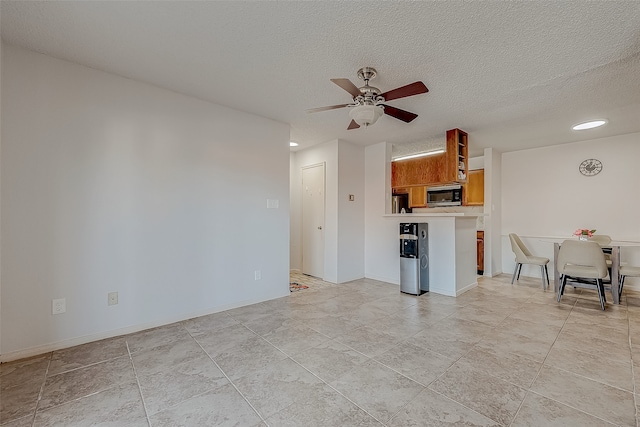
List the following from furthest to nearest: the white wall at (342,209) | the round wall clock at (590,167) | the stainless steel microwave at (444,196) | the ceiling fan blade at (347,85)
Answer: the stainless steel microwave at (444,196)
the white wall at (342,209)
the round wall clock at (590,167)
the ceiling fan blade at (347,85)

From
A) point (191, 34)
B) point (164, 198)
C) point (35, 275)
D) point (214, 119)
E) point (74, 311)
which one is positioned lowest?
point (74, 311)

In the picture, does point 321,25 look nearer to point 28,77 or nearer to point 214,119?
point 214,119

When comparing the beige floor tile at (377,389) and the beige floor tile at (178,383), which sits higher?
the beige floor tile at (178,383)

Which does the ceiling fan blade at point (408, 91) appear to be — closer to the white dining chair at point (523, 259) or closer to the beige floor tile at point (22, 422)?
the beige floor tile at point (22, 422)

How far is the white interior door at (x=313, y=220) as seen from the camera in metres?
4.81

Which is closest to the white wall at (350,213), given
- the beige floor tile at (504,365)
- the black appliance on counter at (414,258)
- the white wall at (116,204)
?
the black appliance on counter at (414,258)

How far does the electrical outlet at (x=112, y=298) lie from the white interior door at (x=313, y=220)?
299 centimetres

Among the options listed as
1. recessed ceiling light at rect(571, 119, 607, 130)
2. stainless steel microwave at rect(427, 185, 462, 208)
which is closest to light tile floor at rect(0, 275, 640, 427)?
recessed ceiling light at rect(571, 119, 607, 130)

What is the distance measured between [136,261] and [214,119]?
172cm

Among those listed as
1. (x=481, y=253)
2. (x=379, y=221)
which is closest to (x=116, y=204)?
(x=379, y=221)

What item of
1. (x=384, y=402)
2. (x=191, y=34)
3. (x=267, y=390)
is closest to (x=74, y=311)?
(x=267, y=390)

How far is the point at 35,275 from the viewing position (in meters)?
2.18

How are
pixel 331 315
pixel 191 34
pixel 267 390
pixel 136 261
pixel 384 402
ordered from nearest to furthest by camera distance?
1. pixel 384 402
2. pixel 267 390
3. pixel 191 34
4. pixel 136 261
5. pixel 331 315

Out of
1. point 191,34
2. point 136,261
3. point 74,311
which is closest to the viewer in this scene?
point 191,34
